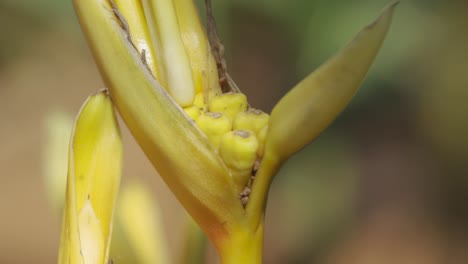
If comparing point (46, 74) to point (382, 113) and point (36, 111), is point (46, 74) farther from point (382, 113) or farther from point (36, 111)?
point (382, 113)

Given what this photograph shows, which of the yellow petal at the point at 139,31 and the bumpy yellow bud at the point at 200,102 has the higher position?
the yellow petal at the point at 139,31

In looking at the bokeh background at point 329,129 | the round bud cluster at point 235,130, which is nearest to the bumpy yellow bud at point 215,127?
the round bud cluster at point 235,130

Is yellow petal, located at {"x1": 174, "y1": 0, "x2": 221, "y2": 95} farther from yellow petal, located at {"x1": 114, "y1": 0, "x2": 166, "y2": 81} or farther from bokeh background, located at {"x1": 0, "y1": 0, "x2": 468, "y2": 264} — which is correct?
bokeh background, located at {"x1": 0, "y1": 0, "x2": 468, "y2": 264}

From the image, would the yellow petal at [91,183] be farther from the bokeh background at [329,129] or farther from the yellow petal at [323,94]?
the bokeh background at [329,129]

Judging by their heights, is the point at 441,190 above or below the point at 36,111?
below

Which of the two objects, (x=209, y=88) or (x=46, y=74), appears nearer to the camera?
(x=209, y=88)

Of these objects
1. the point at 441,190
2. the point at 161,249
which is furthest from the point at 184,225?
the point at 441,190

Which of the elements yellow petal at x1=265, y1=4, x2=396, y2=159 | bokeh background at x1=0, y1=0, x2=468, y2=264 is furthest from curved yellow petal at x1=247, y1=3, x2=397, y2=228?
bokeh background at x1=0, y1=0, x2=468, y2=264
